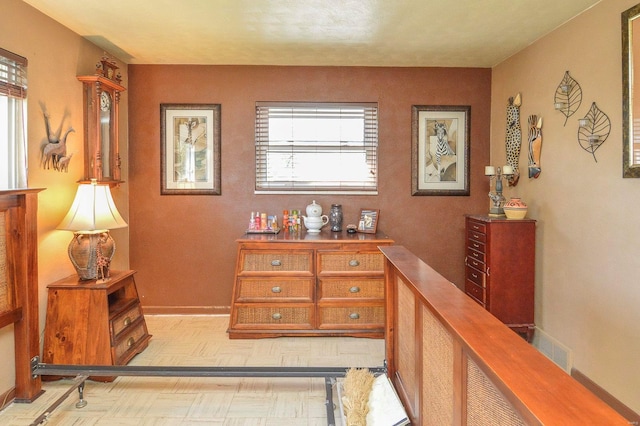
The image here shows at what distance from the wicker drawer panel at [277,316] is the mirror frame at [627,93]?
2.50m

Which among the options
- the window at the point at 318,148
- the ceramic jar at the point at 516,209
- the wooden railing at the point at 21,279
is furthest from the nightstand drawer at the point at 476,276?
the wooden railing at the point at 21,279

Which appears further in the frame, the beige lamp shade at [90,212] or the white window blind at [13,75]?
the beige lamp shade at [90,212]

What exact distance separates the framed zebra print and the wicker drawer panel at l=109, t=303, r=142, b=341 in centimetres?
279

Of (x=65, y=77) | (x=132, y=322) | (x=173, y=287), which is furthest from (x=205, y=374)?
(x=65, y=77)

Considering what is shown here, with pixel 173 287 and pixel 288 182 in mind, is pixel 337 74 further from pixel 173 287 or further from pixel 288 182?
pixel 173 287

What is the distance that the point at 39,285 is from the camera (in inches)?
113

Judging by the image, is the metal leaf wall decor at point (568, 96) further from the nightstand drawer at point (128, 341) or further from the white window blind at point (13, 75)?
the white window blind at point (13, 75)

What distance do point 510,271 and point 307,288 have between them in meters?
1.69

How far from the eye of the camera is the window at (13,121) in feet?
8.26

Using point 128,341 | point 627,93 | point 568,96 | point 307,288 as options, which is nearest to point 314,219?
point 307,288

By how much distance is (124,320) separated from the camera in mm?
3043

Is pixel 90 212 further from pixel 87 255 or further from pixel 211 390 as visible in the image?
pixel 211 390

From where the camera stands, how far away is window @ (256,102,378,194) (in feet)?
13.6

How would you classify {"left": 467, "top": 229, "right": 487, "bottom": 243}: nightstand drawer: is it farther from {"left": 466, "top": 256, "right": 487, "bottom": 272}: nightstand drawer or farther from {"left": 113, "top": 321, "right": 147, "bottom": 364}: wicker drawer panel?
{"left": 113, "top": 321, "right": 147, "bottom": 364}: wicker drawer panel
